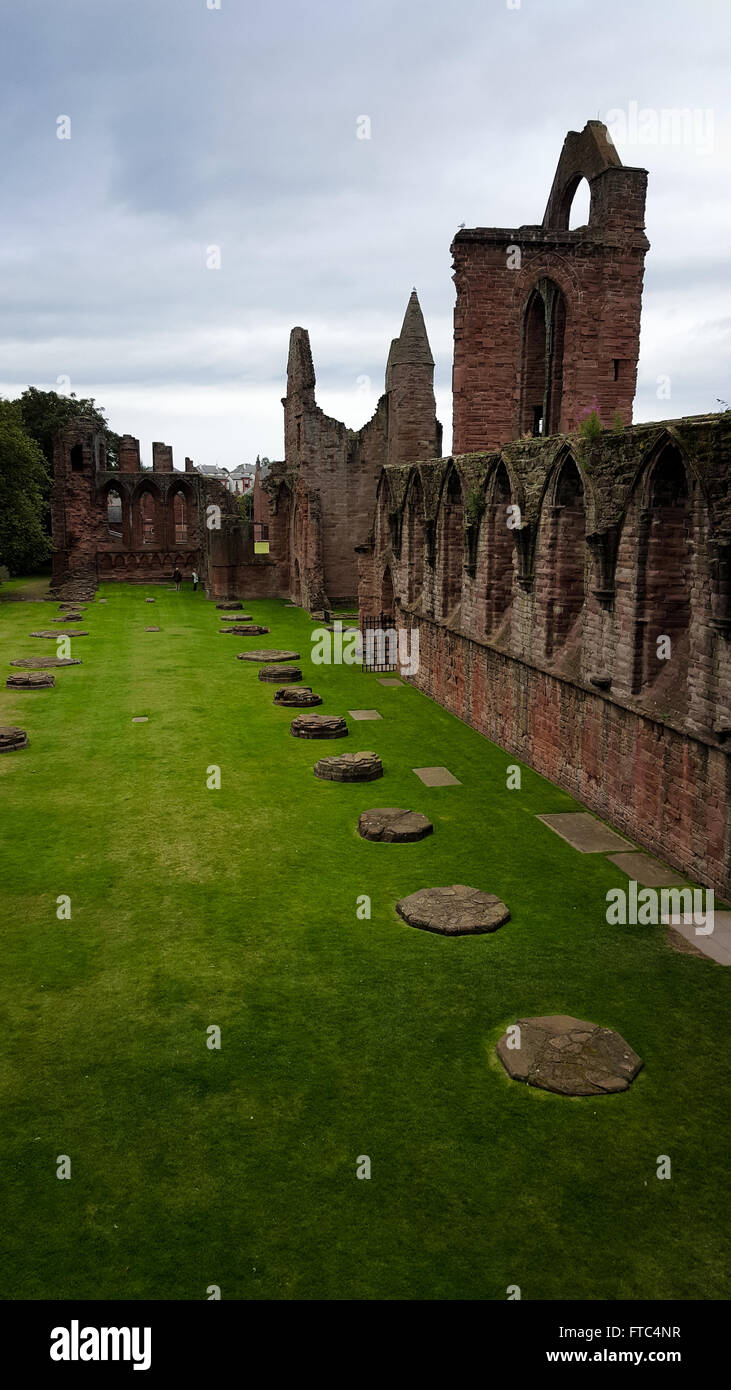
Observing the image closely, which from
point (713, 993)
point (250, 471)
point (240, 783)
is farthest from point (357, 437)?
point (250, 471)

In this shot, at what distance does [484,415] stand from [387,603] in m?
5.19

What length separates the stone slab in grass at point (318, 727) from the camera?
51.9ft

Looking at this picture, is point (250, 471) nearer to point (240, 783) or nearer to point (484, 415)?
point (484, 415)

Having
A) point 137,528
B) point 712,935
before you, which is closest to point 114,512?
point 137,528

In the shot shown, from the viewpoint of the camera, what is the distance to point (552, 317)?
2344 cm

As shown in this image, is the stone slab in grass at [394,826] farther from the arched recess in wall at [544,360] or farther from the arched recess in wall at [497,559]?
the arched recess in wall at [544,360]

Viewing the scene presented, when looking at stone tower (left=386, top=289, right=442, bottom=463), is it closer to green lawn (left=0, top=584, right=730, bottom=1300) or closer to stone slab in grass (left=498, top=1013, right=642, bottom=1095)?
green lawn (left=0, top=584, right=730, bottom=1300)

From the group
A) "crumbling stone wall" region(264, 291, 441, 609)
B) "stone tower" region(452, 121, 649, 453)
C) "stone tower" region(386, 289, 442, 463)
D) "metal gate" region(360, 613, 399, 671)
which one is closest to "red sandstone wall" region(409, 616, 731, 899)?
"metal gate" region(360, 613, 399, 671)

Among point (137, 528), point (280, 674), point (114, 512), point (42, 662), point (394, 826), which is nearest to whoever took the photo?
point (394, 826)

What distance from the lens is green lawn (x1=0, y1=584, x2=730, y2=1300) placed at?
5.00 metres

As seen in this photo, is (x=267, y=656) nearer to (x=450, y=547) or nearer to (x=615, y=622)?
(x=450, y=547)

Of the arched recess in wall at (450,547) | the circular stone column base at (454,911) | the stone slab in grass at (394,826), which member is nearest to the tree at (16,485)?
the arched recess in wall at (450,547)

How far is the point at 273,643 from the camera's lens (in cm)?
2648

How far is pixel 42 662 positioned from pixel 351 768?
11540mm
